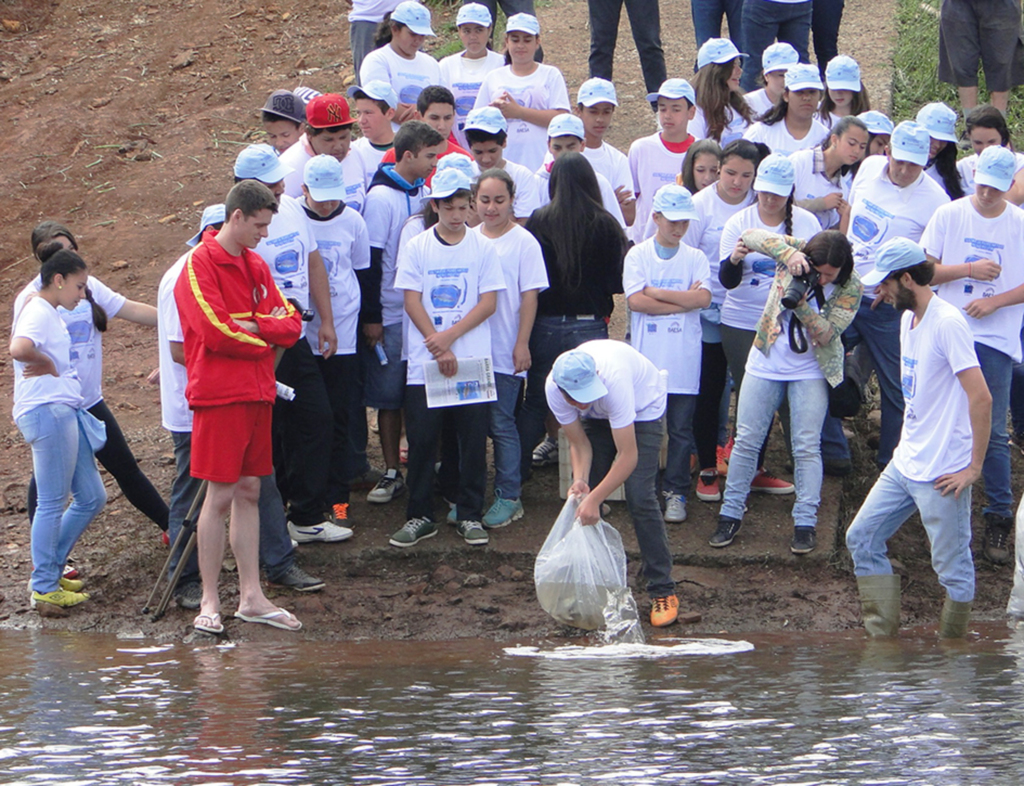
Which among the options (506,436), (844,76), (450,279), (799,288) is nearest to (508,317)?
(450,279)

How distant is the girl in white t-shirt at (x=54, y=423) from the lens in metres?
6.53

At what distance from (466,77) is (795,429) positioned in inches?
143

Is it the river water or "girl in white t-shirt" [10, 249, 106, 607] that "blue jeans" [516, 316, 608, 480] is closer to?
the river water

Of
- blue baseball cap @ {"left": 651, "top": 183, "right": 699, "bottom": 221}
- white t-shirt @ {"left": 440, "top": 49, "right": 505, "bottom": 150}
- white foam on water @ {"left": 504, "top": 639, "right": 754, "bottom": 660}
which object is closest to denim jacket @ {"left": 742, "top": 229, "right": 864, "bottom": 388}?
blue baseball cap @ {"left": 651, "top": 183, "right": 699, "bottom": 221}

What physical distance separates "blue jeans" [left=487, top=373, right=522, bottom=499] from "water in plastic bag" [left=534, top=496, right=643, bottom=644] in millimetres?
1115

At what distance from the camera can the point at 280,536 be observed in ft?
22.5

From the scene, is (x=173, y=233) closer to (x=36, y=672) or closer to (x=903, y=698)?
(x=36, y=672)

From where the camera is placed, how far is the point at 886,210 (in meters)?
7.12

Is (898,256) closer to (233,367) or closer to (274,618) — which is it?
(233,367)

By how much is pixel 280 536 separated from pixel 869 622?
9.79 feet

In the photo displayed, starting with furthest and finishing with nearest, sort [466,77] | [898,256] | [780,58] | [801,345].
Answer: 1. [466,77]
2. [780,58]
3. [801,345]
4. [898,256]

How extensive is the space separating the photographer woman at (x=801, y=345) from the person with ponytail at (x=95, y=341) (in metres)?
3.20

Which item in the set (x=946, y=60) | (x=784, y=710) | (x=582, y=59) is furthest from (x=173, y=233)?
(x=784, y=710)

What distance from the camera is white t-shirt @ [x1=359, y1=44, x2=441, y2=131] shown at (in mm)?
8766
